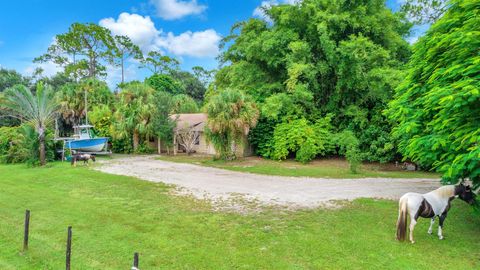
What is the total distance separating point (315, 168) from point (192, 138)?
10.0 m

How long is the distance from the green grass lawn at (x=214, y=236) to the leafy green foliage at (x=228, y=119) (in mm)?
7953

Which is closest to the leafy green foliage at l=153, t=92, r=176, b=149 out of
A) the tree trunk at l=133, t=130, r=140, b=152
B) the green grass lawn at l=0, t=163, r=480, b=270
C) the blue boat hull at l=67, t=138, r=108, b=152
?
the tree trunk at l=133, t=130, r=140, b=152

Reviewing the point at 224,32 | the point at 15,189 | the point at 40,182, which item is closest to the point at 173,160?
the point at 40,182

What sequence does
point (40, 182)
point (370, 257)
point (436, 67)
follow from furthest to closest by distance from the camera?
point (40, 182) < point (436, 67) < point (370, 257)

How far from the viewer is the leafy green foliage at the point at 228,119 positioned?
1694 cm

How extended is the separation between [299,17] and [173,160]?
12.0 metres

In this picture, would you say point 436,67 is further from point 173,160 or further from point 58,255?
point 173,160

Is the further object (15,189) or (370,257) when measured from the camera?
(15,189)

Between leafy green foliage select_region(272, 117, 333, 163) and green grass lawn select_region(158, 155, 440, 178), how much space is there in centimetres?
58

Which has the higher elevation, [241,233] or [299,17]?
[299,17]

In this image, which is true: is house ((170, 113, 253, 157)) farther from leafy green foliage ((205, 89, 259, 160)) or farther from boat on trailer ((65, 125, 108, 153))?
boat on trailer ((65, 125, 108, 153))

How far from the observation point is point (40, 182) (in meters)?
12.0

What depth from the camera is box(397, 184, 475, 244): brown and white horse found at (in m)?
5.86

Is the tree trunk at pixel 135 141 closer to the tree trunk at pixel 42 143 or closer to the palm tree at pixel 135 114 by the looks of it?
the palm tree at pixel 135 114
